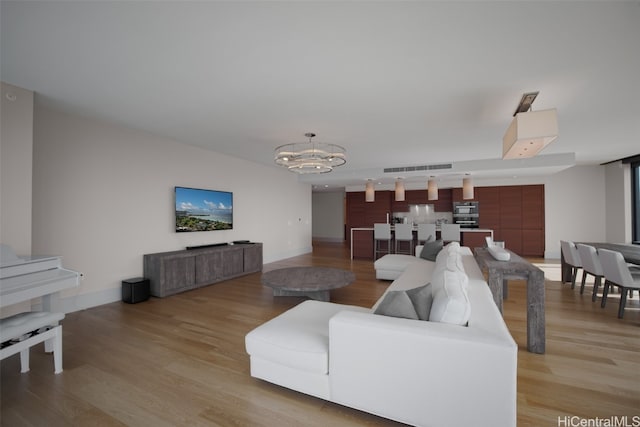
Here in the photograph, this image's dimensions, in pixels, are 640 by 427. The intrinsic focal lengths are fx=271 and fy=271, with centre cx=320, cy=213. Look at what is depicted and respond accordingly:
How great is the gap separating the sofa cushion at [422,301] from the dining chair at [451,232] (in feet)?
19.2

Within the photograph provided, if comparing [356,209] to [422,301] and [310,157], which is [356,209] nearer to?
[310,157]

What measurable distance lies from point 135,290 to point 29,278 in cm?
176

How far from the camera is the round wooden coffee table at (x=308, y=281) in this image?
357cm

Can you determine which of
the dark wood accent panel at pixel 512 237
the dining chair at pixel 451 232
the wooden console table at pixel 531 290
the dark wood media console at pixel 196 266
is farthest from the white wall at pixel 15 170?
the dark wood accent panel at pixel 512 237

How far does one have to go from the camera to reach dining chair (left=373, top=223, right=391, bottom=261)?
7.63 meters

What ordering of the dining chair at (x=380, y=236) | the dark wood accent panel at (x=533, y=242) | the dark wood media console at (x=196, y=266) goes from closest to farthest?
the dark wood media console at (x=196, y=266)
the dining chair at (x=380, y=236)
the dark wood accent panel at (x=533, y=242)

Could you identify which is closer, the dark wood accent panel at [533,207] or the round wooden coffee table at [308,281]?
the round wooden coffee table at [308,281]

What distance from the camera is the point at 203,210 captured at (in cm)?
550

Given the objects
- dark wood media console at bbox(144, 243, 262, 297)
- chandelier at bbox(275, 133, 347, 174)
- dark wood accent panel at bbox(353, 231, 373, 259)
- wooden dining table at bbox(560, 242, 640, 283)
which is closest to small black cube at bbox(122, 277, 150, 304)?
dark wood media console at bbox(144, 243, 262, 297)

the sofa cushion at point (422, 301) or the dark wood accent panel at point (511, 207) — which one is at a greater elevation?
the dark wood accent panel at point (511, 207)

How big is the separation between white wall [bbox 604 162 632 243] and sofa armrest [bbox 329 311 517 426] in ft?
27.5

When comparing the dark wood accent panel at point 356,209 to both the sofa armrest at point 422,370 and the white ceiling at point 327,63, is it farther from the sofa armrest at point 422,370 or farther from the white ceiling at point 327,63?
the sofa armrest at point 422,370

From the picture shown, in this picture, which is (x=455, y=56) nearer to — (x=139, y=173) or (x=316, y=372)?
(x=316, y=372)

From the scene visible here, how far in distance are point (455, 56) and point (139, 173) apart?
4.71 meters
